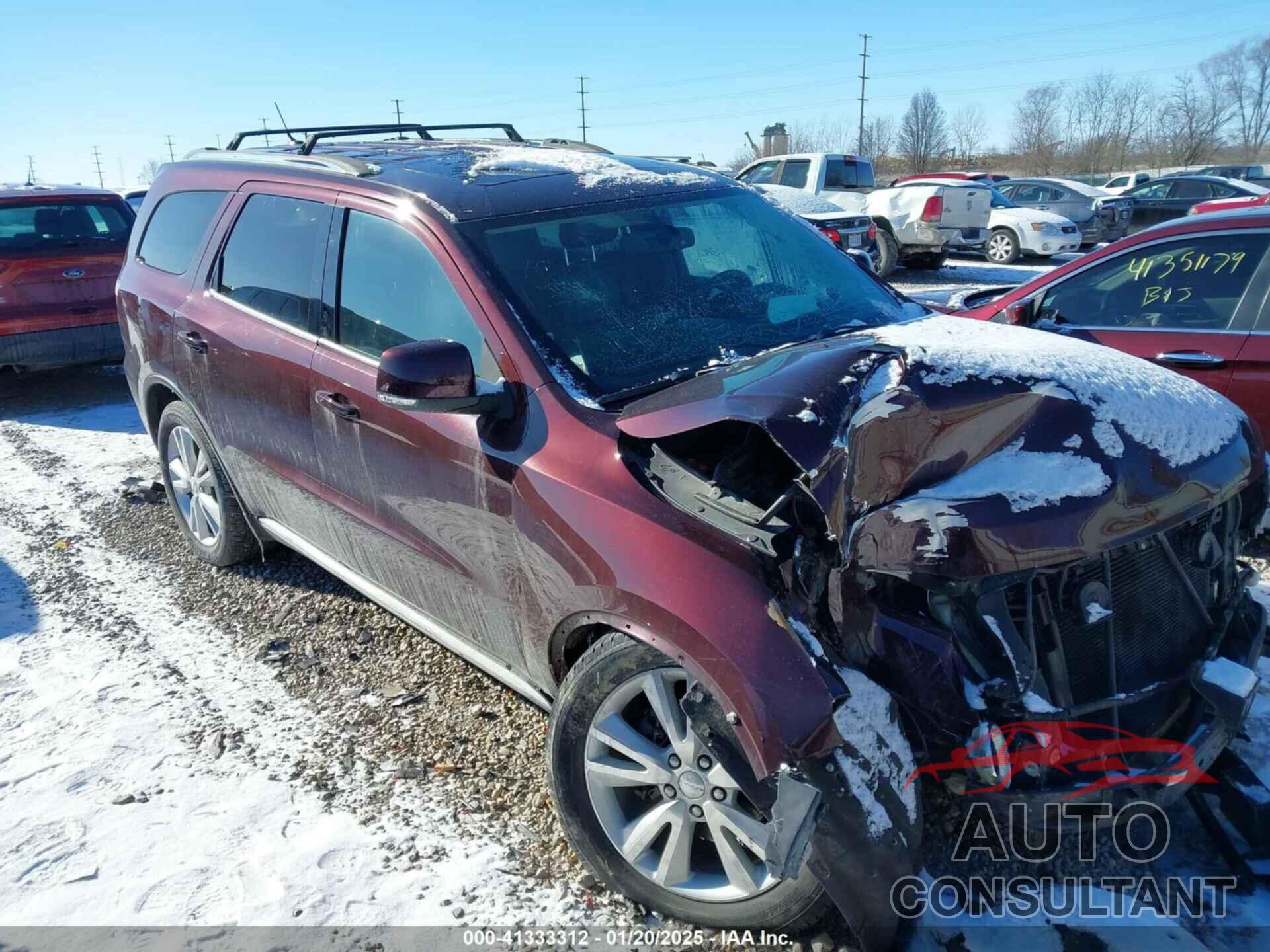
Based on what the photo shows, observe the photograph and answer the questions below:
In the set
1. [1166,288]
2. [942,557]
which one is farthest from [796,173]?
[942,557]

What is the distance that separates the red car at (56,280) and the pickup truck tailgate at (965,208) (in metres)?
11.9

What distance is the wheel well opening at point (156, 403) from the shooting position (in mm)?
4668

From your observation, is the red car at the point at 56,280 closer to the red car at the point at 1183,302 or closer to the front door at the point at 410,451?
the front door at the point at 410,451

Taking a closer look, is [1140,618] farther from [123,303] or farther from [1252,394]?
[123,303]

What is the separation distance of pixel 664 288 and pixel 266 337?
1.65 meters

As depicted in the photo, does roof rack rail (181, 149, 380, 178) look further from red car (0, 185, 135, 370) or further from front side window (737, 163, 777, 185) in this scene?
front side window (737, 163, 777, 185)

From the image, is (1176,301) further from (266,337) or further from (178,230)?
(178,230)

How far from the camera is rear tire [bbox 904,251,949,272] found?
1567 cm

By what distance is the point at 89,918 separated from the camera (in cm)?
253

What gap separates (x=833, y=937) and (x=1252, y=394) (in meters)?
3.30

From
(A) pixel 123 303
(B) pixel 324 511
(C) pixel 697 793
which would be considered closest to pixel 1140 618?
(C) pixel 697 793

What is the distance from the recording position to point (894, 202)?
15.3m

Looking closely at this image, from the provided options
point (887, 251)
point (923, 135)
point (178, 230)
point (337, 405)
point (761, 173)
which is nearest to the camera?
point (337, 405)

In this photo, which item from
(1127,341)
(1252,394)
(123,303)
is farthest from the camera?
(123,303)
